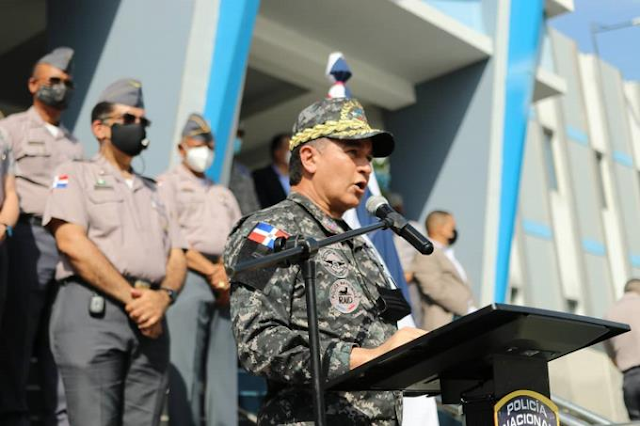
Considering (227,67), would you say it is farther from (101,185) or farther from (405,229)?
(405,229)

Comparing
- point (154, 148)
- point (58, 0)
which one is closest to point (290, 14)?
point (58, 0)

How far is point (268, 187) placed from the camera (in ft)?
21.6

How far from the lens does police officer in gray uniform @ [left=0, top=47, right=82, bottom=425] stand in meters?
4.00

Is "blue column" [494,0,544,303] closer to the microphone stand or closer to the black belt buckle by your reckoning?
the black belt buckle

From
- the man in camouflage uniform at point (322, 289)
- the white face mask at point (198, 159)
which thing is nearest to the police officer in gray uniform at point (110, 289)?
the white face mask at point (198, 159)

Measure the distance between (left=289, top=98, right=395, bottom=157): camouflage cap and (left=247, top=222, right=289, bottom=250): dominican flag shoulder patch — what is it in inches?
13.6

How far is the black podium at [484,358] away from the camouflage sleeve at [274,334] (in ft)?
0.48

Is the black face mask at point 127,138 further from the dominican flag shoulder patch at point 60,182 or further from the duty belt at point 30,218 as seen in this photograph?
the duty belt at point 30,218

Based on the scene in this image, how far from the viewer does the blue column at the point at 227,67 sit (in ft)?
19.5

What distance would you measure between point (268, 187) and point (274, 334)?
4.47 metres

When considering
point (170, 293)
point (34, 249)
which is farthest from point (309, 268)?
point (34, 249)

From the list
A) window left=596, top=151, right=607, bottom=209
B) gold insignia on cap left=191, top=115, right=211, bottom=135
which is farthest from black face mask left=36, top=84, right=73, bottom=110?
window left=596, top=151, right=607, bottom=209

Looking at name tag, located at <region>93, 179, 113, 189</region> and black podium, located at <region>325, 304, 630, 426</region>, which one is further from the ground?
name tag, located at <region>93, 179, 113, 189</region>

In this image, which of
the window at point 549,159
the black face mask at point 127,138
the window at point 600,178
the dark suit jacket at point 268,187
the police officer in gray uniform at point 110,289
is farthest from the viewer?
the window at point 600,178
